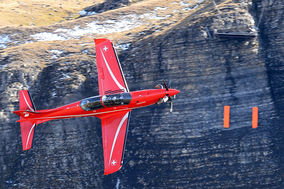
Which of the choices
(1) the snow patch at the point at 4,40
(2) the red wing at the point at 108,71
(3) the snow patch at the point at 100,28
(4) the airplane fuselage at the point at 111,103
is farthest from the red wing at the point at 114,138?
(1) the snow patch at the point at 4,40

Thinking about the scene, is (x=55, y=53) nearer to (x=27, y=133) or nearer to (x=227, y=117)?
(x=27, y=133)

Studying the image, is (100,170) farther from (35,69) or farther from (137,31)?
(137,31)

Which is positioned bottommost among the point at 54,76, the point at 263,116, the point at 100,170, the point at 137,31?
the point at 100,170

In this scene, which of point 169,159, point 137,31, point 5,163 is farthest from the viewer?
point 137,31

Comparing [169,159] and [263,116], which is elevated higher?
[263,116]

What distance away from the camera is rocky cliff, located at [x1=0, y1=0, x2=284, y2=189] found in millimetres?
28219

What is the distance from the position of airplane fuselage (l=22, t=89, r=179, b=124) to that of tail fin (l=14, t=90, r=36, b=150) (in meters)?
0.22

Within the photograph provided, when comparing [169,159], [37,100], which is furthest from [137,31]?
[169,159]

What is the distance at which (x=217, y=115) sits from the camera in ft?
94.9

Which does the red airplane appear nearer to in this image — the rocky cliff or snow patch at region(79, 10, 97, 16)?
the rocky cliff

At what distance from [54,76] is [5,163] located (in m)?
9.39

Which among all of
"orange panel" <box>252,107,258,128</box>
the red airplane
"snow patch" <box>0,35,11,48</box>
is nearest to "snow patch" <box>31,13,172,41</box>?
"snow patch" <box>0,35,11,48</box>

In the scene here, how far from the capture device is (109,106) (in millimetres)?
24672

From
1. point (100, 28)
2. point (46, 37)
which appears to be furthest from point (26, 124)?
point (100, 28)
